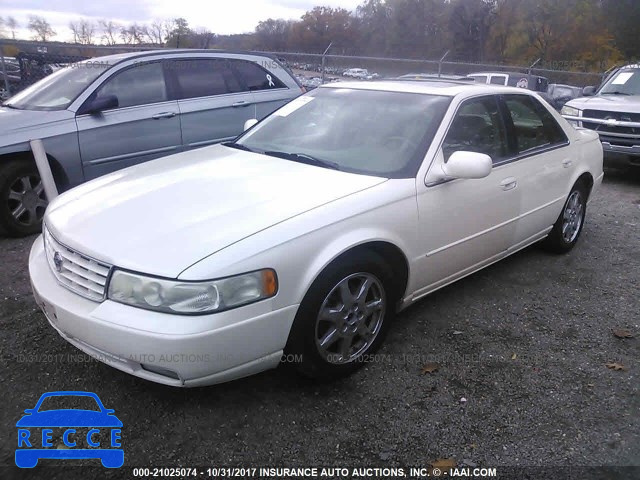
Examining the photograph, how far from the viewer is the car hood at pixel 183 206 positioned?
2340mm

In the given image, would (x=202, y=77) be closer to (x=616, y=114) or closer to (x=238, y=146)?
(x=238, y=146)

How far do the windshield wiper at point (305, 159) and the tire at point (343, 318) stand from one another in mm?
667

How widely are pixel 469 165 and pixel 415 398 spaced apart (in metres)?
1.34

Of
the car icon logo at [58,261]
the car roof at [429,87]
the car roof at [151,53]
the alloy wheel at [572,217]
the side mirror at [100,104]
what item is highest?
the car roof at [151,53]

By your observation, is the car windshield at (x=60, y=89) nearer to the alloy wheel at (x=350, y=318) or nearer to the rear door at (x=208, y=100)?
the rear door at (x=208, y=100)

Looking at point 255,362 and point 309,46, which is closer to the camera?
point 255,362

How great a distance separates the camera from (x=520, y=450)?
2.41 m

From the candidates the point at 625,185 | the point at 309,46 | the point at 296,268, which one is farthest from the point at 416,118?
the point at 309,46

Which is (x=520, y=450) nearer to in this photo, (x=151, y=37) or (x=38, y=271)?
(x=38, y=271)

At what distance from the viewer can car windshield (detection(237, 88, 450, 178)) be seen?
3166 mm

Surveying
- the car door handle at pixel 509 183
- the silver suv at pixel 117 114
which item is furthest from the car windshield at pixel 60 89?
the car door handle at pixel 509 183

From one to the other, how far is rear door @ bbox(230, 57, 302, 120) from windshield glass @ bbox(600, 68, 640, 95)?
5807 mm

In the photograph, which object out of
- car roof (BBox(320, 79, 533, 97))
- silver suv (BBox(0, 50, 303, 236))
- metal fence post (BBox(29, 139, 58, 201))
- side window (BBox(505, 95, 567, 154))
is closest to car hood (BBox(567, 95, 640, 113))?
side window (BBox(505, 95, 567, 154))

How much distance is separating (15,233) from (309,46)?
2184cm
